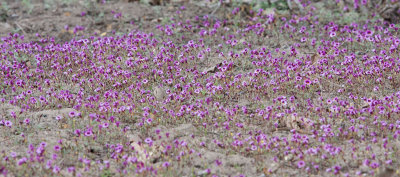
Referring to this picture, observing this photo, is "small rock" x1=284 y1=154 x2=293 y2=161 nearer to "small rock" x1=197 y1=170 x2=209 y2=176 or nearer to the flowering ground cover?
the flowering ground cover

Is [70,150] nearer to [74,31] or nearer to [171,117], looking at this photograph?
[171,117]

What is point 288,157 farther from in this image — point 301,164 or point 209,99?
point 209,99

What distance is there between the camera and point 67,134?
25.4 ft

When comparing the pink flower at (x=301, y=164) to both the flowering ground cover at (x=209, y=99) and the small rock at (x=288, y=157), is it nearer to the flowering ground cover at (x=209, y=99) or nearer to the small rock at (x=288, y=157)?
the flowering ground cover at (x=209, y=99)

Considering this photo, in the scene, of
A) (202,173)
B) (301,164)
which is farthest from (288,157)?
(202,173)

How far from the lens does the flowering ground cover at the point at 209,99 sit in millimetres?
6828

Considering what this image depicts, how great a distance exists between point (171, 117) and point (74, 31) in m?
6.10

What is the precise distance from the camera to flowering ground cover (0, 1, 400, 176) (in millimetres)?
6828

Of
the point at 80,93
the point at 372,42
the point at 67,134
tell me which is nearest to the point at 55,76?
the point at 80,93

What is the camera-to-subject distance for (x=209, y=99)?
28.2 ft

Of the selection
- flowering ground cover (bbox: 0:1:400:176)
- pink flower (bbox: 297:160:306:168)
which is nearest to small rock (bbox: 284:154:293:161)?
flowering ground cover (bbox: 0:1:400:176)

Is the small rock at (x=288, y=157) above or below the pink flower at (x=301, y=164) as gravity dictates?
below

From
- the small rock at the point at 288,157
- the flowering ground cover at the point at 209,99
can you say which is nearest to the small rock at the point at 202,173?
the flowering ground cover at the point at 209,99

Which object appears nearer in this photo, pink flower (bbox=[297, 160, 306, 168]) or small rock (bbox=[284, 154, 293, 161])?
pink flower (bbox=[297, 160, 306, 168])
